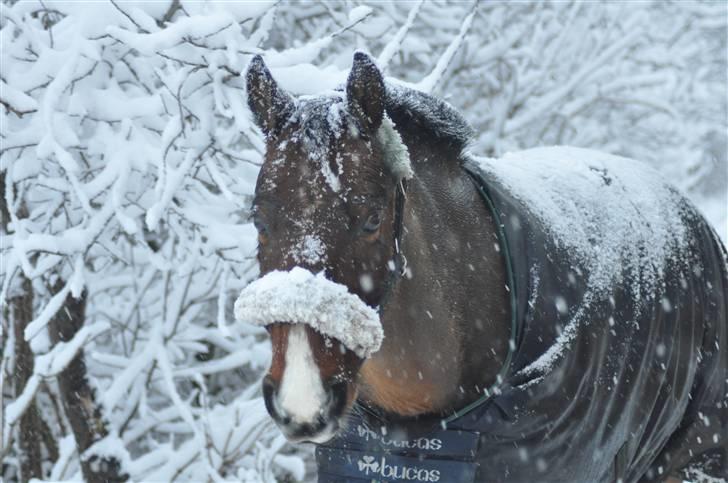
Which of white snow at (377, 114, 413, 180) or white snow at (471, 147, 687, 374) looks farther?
white snow at (471, 147, 687, 374)

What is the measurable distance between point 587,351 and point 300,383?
97 centimetres

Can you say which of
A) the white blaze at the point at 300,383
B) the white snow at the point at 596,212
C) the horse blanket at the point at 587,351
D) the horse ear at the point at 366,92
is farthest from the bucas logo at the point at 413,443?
the horse ear at the point at 366,92

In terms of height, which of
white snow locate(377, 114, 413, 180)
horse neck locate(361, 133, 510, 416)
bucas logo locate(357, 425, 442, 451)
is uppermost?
white snow locate(377, 114, 413, 180)

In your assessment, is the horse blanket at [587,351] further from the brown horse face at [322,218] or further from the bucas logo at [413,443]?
the brown horse face at [322,218]

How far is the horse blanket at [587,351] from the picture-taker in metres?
2.30

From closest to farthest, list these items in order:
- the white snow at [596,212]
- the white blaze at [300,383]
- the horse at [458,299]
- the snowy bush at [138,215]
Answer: the white blaze at [300,383] < the horse at [458,299] < the white snow at [596,212] < the snowy bush at [138,215]

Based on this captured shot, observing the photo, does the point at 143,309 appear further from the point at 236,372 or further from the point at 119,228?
the point at 236,372

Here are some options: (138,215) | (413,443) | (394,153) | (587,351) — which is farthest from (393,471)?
(138,215)

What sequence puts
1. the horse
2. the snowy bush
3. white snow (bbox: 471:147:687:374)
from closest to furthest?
the horse, white snow (bbox: 471:147:687:374), the snowy bush

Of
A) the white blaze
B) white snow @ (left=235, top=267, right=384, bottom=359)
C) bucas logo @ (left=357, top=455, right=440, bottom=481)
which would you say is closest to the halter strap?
white snow @ (left=235, top=267, right=384, bottom=359)

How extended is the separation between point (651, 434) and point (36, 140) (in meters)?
2.36

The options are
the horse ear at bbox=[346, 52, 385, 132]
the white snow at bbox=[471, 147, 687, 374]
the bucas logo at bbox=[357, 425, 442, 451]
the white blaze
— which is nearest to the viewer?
the white blaze

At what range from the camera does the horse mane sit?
7.55 feet

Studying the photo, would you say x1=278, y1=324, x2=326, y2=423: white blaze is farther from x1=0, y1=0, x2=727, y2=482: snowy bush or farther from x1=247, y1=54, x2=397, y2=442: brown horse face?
x1=0, y1=0, x2=727, y2=482: snowy bush
